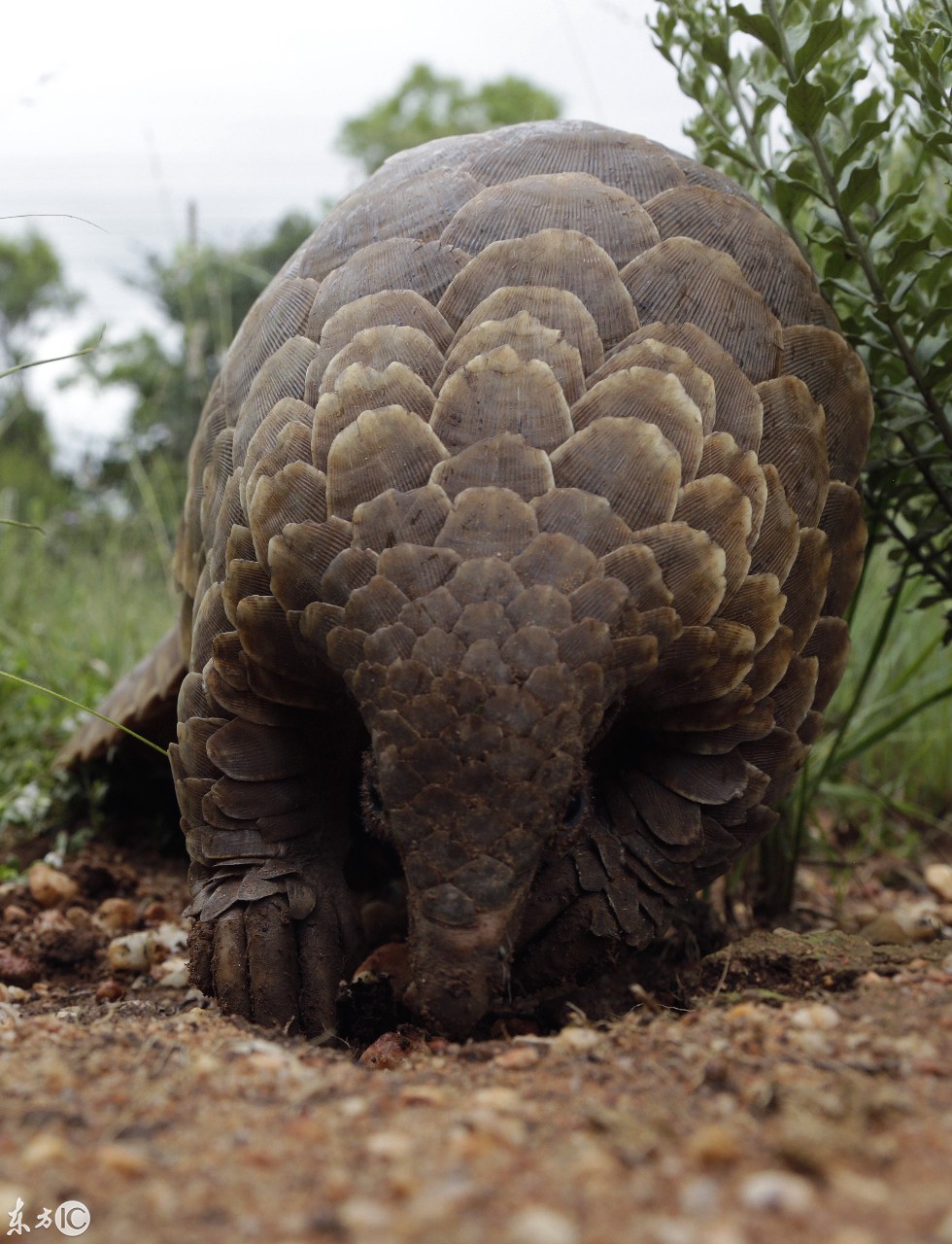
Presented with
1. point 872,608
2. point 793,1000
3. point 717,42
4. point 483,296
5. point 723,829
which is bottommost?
point 793,1000

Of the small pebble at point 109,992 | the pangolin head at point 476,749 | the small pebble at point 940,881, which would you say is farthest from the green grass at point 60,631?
the small pebble at point 940,881

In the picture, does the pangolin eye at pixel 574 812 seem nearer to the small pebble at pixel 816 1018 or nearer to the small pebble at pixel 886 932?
the small pebble at pixel 816 1018

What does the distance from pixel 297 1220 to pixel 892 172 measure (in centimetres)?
396

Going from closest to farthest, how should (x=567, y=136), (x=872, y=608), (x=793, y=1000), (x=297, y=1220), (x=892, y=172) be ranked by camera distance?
1. (x=297, y=1220)
2. (x=793, y=1000)
3. (x=567, y=136)
4. (x=892, y=172)
5. (x=872, y=608)

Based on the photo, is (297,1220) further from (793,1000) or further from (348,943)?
(348,943)

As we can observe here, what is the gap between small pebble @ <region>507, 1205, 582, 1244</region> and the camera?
4.50 ft

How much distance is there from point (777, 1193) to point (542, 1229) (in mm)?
289

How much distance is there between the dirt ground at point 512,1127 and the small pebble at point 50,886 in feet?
4.77

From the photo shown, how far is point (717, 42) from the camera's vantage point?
3496 mm

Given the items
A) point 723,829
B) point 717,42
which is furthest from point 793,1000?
point 717,42

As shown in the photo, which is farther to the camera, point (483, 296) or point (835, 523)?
point (835, 523)

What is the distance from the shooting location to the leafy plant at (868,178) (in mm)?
3221

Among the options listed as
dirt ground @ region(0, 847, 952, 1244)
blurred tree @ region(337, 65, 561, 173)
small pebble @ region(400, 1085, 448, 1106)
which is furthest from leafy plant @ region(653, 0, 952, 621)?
blurred tree @ region(337, 65, 561, 173)

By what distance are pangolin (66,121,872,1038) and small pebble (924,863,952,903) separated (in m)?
1.93
